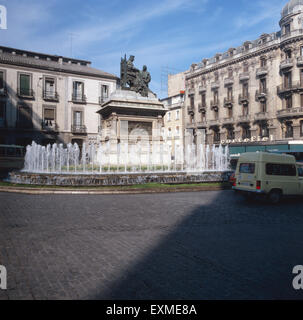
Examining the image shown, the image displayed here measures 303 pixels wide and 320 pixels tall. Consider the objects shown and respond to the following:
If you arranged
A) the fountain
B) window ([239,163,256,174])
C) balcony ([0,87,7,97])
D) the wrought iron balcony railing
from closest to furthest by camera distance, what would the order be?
window ([239,163,256,174])
the fountain
balcony ([0,87,7,97])
the wrought iron balcony railing

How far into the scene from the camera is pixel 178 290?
12.1 feet

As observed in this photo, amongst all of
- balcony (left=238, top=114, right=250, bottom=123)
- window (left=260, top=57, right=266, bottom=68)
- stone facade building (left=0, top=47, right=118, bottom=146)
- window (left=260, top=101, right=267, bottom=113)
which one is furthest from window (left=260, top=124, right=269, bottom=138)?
stone facade building (left=0, top=47, right=118, bottom=146)

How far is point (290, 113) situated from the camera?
34.0 meters

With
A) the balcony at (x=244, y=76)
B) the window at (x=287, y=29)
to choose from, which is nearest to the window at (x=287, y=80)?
the window at (x=287, y=29)

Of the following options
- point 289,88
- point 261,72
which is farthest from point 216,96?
point 289,88

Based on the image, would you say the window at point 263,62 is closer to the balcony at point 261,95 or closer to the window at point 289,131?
the balcony at point 261,95

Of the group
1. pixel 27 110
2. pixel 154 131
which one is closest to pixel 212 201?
pixel 154 131

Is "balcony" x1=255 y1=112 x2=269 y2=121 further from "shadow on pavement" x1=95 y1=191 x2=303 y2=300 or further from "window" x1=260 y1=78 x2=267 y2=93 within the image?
"shadow on pavement" x1=95 y1=191 x2=303 y2=300

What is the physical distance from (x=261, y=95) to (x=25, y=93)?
1180 inches

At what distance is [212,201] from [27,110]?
31683mm

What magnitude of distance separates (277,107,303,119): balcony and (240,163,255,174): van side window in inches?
1018

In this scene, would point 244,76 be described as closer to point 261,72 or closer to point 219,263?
point 261,72

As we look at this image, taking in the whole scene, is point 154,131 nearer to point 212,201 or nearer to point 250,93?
point 212,201

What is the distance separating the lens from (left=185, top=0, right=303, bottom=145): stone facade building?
1344 inches
